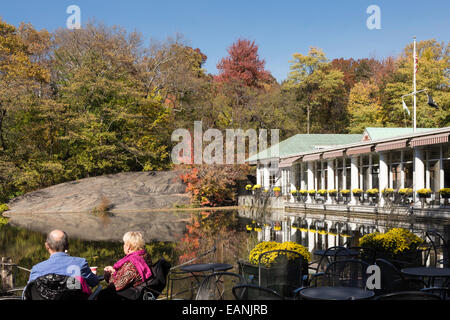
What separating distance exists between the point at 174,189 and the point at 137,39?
50.3 ft

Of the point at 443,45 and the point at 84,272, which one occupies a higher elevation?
the point at 443,45

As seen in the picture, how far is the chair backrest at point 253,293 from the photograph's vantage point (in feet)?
12.1

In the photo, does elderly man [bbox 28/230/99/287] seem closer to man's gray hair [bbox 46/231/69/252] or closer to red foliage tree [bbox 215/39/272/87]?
man's gray hair [bbox 46/231/69/252]

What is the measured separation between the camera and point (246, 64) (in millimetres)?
52156

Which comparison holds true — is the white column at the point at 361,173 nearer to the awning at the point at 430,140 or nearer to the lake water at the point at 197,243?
the awning at the point at 430,140

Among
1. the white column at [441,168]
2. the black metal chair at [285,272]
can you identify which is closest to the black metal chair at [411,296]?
the black metal chair at [285,272]

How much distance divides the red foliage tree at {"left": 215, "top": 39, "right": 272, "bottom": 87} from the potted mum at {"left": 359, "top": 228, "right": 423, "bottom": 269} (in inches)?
1811

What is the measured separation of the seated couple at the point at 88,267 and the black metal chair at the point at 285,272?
1419 millimetres

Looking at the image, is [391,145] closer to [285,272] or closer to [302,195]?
[302,195]

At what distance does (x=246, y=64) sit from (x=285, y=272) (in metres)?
47.9

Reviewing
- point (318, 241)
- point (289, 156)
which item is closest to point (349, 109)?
point (289, 156)

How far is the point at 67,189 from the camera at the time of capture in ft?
109

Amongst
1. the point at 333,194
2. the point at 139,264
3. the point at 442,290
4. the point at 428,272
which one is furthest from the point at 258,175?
the point at 442,290
